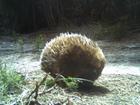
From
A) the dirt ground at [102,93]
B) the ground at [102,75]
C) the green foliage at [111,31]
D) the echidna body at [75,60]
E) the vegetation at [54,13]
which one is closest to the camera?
the dirt ground at [102,93]

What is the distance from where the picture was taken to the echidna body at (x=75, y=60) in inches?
199

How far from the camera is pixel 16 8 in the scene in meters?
11.9

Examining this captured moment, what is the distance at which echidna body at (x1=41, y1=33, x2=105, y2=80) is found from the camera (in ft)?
16.6

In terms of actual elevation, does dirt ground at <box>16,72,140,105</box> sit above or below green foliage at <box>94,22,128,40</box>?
below

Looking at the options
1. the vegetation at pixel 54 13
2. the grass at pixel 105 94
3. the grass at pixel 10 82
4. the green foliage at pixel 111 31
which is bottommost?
the grass at pixel 105 94

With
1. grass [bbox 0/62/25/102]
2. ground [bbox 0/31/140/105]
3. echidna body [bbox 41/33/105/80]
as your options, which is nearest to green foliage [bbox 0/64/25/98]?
grass [bbox 0/62/25/102]

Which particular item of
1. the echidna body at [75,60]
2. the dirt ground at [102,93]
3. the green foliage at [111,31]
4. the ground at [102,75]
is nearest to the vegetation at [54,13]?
the green foliage at [111,31]

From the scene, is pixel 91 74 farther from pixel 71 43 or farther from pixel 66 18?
pixel 66 18

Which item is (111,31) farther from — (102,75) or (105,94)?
(105,94)

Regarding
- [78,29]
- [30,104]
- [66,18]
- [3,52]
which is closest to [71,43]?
[30,104]

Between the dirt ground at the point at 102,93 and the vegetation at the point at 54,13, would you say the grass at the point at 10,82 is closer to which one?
the dirt ground at the point at 102,93

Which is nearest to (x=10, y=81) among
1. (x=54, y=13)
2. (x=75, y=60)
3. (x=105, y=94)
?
(x=75, y=60)

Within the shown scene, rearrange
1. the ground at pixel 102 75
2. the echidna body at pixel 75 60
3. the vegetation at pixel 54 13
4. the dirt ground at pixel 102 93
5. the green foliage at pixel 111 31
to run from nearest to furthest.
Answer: the dirt ground at pixel 102 93 < the ground at pixel 102 75 < the echidna body at pixel 75 60 < the green foliage at pixel 111 31 < the vegetation at pixel 54 13

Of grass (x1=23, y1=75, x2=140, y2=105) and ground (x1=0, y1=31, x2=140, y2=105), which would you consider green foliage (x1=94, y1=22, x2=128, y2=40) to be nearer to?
ground (x1=0, y1=31, x2=140, y2=105)
